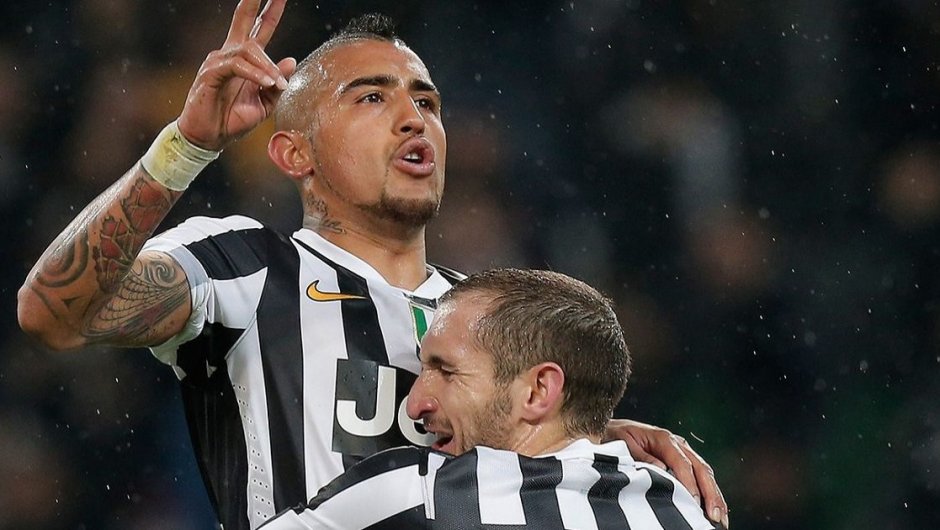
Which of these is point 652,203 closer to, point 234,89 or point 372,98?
point 372,98

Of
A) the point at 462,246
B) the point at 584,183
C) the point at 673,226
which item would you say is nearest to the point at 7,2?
the point at 462,246

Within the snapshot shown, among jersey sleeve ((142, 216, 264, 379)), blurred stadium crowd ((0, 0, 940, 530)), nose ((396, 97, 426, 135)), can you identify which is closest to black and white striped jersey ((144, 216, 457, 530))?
jersey sleeve ((142, 216, 264, 379))

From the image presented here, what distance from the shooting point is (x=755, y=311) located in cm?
491

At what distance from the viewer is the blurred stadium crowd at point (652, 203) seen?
14.4 feet

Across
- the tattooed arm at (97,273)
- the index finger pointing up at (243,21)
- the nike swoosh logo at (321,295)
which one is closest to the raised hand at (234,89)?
the index finger pointing up at (243,21)

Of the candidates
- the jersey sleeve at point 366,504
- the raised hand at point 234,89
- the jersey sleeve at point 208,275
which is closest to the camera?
the jersey sleeve at point 366,504

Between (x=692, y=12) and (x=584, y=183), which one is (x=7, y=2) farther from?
(x=692, y=12)

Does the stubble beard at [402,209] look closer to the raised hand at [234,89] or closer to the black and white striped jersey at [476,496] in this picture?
the raised hand at [234,89]

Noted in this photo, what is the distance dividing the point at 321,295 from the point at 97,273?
0.53 metres

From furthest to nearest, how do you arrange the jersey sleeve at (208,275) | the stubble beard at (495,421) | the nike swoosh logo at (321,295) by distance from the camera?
the nike swoosh logo at (321,295) → the jersey sleeve at (208,275) → the stubble beard at (495,421)

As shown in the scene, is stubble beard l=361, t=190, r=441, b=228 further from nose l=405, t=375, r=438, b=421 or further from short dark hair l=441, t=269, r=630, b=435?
nose l=405, t=375, r=438, b=421

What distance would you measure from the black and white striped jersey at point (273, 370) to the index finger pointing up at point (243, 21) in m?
0.45

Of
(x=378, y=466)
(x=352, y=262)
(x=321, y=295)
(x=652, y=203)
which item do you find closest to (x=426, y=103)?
(x=352, y=262)

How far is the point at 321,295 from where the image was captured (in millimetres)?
2523
